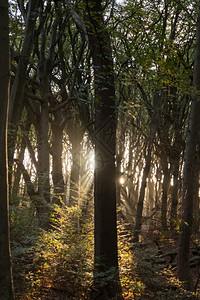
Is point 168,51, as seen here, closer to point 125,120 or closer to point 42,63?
point 42,63

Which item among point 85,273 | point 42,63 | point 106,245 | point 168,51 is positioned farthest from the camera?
point 42,63

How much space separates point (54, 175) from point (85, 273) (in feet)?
27.1

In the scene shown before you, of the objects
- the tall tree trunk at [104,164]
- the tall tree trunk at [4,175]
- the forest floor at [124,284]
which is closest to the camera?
the tall tree trunk at [4,175]

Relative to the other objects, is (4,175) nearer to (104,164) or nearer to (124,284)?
(104,164)

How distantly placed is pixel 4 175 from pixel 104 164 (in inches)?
119

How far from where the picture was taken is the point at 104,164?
6613mm

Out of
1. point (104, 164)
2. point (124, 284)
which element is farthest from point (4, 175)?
point (124, 284)

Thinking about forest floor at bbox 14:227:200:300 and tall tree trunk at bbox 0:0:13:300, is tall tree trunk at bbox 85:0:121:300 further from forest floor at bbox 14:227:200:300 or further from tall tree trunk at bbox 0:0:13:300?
tall tree trunk at bbox 0:0:13:300

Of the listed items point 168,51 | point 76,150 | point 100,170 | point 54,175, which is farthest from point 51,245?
point 76,150

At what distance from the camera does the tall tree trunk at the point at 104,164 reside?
6246 mm

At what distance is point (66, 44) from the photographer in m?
17.6

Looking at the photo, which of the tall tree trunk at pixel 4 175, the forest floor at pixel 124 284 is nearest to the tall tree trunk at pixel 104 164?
the forest floor at pixel 124 284

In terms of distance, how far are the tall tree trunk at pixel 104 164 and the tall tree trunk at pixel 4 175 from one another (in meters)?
2.47

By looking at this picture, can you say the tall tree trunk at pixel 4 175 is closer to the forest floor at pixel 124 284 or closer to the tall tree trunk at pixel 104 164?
the forest floor at pixel 124 284
